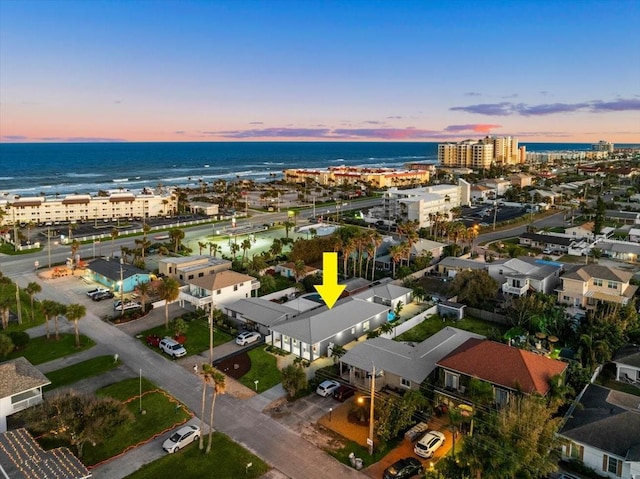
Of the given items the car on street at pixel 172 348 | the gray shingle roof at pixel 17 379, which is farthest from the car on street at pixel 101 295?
the gray shingle roof at pixel 17 379

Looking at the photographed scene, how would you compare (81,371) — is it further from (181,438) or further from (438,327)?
(438,327)

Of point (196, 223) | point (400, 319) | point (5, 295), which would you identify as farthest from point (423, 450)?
point (196, 223)

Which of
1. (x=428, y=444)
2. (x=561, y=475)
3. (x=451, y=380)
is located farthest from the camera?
(x=451, y=380)

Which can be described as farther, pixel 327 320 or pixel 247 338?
pixel 247 338

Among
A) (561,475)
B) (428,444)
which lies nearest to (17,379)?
(428,444)

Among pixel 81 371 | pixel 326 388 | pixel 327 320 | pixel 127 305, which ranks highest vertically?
pixel 327 320

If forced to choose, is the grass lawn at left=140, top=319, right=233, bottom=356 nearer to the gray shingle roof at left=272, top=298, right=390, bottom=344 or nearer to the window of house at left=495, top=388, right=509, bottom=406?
the gray shingle roof at left=272, top=298, right=390, bottom=344

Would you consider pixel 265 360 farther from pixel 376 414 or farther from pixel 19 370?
pixel 19 370

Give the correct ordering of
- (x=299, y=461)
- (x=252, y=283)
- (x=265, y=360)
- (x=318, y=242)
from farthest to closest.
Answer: (x=318, y=242)
(x=252, y=283)
(x=265, y=360)
(x=299, y=461)

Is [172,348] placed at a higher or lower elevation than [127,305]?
lower
